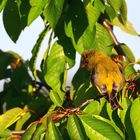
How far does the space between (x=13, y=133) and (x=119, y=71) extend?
0.50 m

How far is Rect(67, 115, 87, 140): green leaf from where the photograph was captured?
6.03 ft

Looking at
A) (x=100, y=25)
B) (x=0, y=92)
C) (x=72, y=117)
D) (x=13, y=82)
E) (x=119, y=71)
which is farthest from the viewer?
(x=0, y=92)

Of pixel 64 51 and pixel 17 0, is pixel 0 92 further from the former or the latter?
pixel 17 0

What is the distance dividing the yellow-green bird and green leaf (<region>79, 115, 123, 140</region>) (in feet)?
0.62

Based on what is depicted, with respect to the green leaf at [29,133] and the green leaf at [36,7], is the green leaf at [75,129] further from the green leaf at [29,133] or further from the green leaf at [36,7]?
the green leaf at [36,7]

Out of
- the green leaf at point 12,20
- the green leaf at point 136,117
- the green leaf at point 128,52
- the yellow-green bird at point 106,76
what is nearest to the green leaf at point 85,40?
the yellow-green bird at point 106,76

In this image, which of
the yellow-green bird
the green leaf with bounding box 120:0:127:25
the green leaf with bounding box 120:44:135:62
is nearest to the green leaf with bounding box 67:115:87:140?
the yellow-green bird

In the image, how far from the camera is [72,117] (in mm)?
1859

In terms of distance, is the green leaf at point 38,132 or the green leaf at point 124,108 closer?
the green leaf at point 38,132

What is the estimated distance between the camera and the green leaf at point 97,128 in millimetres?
1896

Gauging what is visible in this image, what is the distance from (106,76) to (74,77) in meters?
0.43

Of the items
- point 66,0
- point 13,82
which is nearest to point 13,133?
point 66,0

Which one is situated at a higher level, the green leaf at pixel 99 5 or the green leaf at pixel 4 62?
the green leaf at pixel 99 5

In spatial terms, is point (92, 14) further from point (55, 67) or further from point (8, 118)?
point (8, 118)
